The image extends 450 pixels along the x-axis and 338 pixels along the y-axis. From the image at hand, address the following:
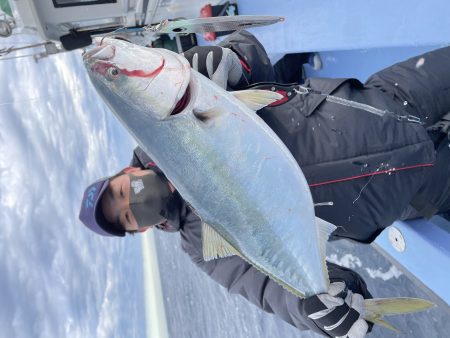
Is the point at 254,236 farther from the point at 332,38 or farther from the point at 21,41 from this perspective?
the point at 21,41

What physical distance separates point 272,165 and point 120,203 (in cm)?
105

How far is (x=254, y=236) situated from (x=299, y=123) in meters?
0.47

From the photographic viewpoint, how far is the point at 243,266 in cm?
162

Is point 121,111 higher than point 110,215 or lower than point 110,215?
higher

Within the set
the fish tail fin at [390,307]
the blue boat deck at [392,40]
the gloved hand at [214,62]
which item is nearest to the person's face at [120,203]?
the gloved hand at [214,62]

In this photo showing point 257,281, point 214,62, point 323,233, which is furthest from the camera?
point 257,281

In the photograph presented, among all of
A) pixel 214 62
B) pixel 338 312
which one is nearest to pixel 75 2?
pixel 214 62

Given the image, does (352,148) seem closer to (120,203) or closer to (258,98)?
(258,98)

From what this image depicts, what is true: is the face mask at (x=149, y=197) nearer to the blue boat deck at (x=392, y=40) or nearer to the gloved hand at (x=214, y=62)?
the gloved hand at (x=214, y=62)

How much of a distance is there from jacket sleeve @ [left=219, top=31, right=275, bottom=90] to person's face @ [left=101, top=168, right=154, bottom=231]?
668mm

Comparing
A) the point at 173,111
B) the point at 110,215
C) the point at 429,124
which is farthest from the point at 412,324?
the point at 173,111

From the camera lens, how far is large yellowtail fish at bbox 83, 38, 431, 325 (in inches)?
38.3

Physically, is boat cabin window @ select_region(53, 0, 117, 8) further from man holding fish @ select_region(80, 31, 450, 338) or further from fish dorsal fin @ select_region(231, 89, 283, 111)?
fish dorsal fin @ select_region(231, 89, 283, 111)

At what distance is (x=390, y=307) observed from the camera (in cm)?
131
